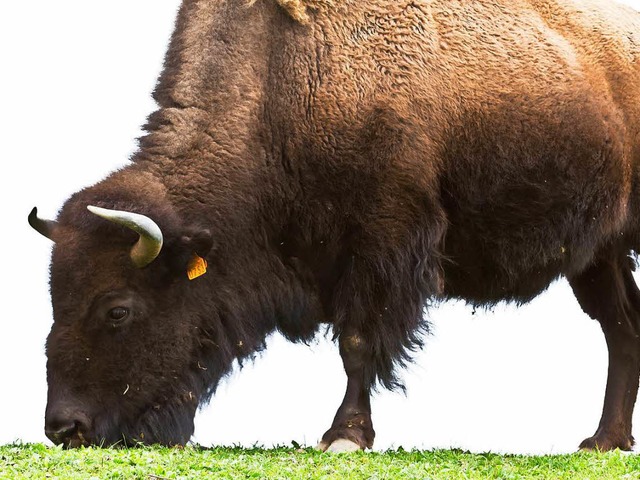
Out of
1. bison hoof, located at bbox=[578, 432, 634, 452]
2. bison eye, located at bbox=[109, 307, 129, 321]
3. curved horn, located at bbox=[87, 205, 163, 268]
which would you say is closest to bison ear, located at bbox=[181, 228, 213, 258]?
curved horn, located at bbox=[87, 205, 163, 268]

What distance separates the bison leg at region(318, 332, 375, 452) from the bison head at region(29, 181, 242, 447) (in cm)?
113

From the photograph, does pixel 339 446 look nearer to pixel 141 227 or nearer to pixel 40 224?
pixel 141 227

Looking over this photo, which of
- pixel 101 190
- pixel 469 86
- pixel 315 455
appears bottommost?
pixel 315 455

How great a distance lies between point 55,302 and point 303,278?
207 centimetres

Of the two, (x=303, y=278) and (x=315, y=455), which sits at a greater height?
(x=303, y=278)

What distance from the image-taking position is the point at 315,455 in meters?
10.6

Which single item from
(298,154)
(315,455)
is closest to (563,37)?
(298,154)

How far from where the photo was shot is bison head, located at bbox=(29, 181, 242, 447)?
35.4 feet

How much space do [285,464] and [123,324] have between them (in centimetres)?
176

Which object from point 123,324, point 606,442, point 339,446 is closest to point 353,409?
point 339,446

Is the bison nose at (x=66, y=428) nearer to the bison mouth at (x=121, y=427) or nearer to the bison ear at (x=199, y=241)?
the bison mouth at (x=121, y=427)

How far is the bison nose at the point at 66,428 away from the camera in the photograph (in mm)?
10711

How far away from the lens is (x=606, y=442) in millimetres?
Answer: 12945

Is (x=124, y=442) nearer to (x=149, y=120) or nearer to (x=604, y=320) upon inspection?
(x=149, y=120)
